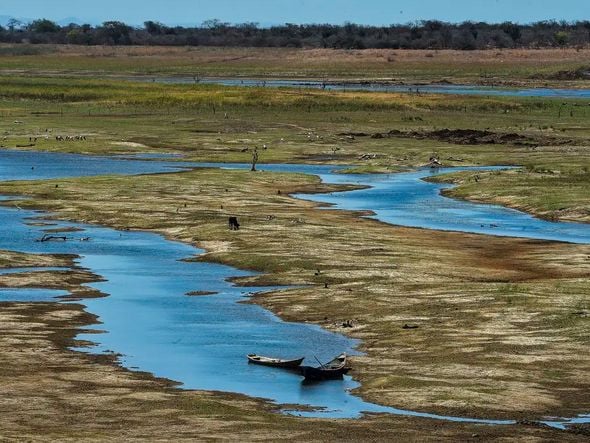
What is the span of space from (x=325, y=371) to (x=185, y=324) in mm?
9003

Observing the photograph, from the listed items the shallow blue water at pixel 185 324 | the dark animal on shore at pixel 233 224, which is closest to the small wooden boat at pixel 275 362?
the shallow blue water at pixel 185 324

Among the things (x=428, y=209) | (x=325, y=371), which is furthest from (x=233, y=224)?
(x=325, y=371)

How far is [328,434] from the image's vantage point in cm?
2906

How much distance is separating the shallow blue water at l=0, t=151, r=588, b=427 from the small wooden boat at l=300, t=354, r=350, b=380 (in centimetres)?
21

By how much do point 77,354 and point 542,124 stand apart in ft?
299

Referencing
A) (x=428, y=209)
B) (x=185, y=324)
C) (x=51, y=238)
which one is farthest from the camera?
(x=428, y=209)

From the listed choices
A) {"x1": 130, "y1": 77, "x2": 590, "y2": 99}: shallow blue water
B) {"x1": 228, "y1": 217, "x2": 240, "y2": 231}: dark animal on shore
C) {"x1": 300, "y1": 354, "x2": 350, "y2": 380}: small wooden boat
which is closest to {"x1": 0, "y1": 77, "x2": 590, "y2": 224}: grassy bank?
{"x1": 130, "y1": 77, "x2": 590, "y2": 99}: shallow blue water

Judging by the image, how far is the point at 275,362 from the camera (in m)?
36.3

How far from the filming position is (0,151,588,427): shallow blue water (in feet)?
114

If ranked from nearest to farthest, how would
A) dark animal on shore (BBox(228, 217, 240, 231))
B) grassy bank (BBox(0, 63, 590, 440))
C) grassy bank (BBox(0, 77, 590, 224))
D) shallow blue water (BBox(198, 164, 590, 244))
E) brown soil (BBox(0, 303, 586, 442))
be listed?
brown soil (BBox(0, 303, 586, 442)) → grassy bank (BBox(0, 63, 590, 440)) → dark animal on shore (BBox(228, 217, 240, 231)) → shallow blue water (BBox(198, 164, 590, 244)) → grassy bank (BBox(0, 77, 590, 224))

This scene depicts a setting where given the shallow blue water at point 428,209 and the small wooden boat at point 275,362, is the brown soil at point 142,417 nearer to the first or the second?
the small wooden boat at point 275,362

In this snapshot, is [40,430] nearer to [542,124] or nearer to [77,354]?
[77,354]

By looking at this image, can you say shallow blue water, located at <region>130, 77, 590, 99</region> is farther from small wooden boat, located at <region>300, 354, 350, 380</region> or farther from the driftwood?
small wooden boat, located at <region>300, 354, 350, 380</region>

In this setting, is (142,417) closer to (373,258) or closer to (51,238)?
(373,258)
